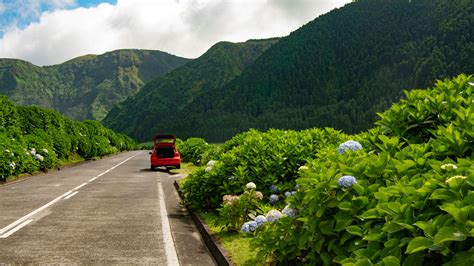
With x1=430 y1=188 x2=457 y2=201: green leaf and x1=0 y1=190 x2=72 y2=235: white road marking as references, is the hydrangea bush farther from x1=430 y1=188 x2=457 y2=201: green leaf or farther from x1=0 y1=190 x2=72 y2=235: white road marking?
x1=0 y1=190 x2=72 y2=235: white road marking

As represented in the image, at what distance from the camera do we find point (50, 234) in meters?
8.40

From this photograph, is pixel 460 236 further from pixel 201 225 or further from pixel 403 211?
pixel 201 225

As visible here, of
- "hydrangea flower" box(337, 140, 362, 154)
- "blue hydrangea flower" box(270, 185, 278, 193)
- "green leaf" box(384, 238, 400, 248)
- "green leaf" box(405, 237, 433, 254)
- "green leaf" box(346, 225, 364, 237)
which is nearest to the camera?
"green leaf" box(405, 237, 433, 254)

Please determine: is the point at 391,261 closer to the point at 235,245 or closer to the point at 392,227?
the point at 392,227

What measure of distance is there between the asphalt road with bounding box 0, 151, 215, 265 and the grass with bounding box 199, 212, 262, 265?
1.08 feet

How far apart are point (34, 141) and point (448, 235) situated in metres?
26.0

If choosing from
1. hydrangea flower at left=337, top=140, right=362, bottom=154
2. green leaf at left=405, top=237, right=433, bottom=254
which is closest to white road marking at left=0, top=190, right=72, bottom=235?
hydrangea flower at left=337, top=140, right=362, bottom=154

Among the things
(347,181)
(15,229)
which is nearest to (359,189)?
(347,181)

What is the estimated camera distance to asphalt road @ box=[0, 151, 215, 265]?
6.88 m

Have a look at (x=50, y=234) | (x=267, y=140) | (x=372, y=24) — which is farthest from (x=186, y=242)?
(x=372, y=24)

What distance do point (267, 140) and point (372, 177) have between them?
24.7 ft

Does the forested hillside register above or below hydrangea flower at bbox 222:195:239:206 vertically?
above

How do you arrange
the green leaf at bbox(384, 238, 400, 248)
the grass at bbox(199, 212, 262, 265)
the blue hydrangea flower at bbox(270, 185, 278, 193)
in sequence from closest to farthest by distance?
the green leaf at bbox(384, 238, 400, 248)
the grass at bbox(199, 212, 262, 265)
the blue hydrangea flower at bbox(270, 185, 278, 193)

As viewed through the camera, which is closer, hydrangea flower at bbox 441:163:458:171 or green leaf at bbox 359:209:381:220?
hydrangea flower at bbox 441:163:458:171
